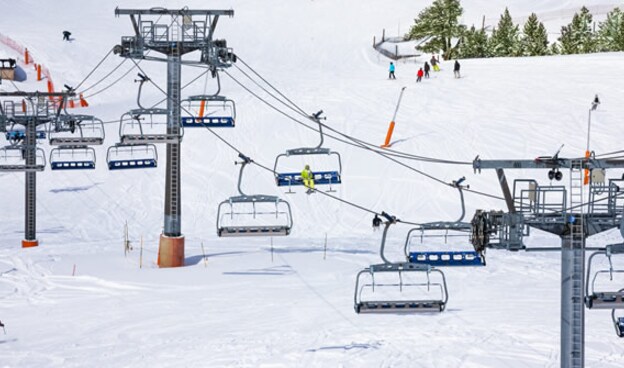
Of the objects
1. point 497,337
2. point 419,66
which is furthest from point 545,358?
point 419,66

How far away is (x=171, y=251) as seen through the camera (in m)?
29.4

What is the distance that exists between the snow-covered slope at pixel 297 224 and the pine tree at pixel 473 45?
686 cm

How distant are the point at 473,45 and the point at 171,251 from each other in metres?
44.3

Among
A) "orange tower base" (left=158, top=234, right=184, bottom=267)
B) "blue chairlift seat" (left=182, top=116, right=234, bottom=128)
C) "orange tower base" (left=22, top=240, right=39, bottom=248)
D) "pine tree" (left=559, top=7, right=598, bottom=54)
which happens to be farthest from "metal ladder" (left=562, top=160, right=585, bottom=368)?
"pine tree" (left=559, top=7, right=598, bottom=54)

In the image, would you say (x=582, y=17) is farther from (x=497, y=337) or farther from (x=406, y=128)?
(x=497, y=337)

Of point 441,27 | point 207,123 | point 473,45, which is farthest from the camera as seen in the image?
point 473,45

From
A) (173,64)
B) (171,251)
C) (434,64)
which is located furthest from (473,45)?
(171,251)

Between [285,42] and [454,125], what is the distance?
85.6 feet

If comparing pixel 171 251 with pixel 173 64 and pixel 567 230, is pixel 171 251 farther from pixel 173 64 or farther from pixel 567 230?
pixel 567 230

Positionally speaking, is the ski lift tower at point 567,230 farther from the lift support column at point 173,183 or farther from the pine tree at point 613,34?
the pine tree at point 613,34

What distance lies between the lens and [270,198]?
72.5 ft

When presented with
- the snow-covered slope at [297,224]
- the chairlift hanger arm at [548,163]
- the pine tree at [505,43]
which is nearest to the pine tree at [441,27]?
the pine tree at [505,43]

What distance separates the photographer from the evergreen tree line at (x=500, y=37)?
66125mm

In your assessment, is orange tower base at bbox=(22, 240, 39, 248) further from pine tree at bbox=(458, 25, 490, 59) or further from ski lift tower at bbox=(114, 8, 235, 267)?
pine tree at bbox=(458, 25, 490, 59)
